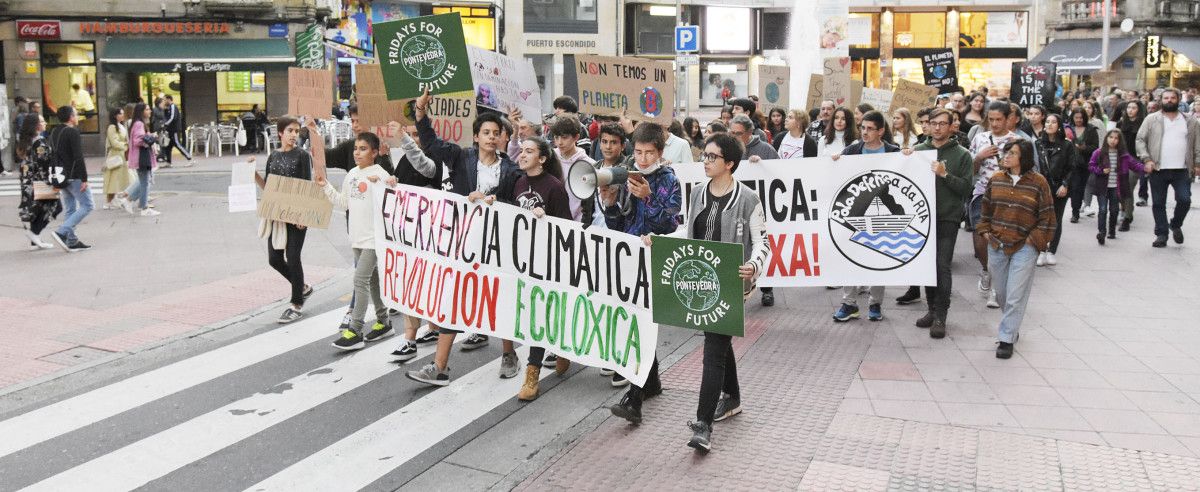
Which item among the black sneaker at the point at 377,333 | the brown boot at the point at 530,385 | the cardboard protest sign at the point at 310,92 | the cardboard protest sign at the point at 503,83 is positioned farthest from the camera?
the cardboard protest sign at the point at 503,83

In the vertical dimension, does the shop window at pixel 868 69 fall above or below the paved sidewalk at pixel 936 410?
above

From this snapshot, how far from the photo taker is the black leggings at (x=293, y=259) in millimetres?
9016

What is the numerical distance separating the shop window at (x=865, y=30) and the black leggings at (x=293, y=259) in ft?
155

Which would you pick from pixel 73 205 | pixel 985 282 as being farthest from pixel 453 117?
pixel 73 205

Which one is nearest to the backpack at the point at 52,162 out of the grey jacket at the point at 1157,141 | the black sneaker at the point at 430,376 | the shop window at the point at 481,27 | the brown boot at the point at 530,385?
the black sneaker at the point at 430,376

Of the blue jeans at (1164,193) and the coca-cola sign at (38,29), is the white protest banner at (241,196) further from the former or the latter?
the coca-cola sign at (38,29)

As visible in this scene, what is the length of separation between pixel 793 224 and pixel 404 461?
4364 millimetres

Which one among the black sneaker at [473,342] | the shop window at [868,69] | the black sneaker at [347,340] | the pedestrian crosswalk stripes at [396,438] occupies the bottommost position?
the pedestrian crosswalk stripes at [396,438]

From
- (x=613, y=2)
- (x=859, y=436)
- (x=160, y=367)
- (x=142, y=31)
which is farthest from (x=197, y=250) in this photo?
(x=613, y=2)

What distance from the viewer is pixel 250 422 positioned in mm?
6500

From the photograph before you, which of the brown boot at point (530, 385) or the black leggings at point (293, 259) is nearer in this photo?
the brown boot at point (530, 385)

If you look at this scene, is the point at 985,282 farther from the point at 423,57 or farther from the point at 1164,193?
the point at 423,57

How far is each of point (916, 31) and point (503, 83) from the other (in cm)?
4666

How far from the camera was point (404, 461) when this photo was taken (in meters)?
5.79
